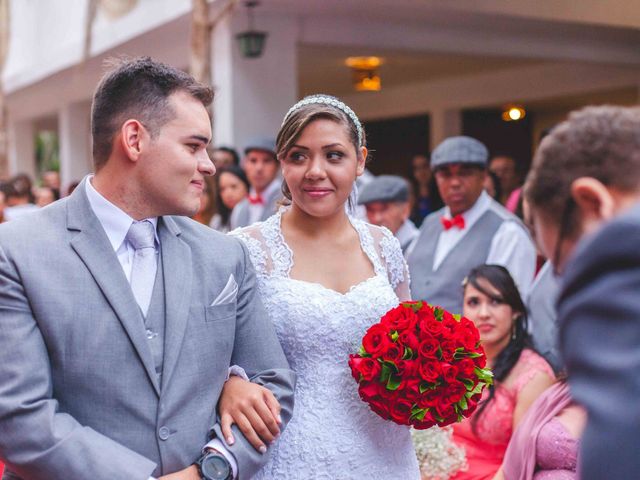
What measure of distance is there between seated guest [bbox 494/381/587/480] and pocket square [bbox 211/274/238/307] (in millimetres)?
1599

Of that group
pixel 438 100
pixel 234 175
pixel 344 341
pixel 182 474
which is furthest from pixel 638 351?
pixel 438 100

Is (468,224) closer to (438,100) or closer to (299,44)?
(299,44)

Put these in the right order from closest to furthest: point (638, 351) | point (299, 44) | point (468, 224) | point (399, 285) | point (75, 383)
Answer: point (638, 351) → point (75, 383) → point (399, 285) → point (468, 224) → point (299, 44)

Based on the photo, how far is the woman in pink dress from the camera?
4.49 meters

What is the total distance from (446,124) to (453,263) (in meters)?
11.9

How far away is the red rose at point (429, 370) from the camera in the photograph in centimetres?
311

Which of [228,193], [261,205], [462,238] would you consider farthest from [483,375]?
[228,193]

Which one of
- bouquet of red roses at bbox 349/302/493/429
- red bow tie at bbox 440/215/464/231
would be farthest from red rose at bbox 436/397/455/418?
red bow tie at bbox 440/215/464/231

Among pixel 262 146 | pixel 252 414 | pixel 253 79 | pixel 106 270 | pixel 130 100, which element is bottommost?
pixel 252 414

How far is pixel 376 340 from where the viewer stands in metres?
3.17

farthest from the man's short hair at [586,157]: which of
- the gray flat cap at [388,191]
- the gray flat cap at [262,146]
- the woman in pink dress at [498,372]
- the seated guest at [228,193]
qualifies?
the seated guest at [228,193]

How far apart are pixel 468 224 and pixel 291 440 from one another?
3.10 m

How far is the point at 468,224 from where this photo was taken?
6098mm

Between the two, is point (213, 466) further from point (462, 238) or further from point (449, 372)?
A: point (462, 238)
